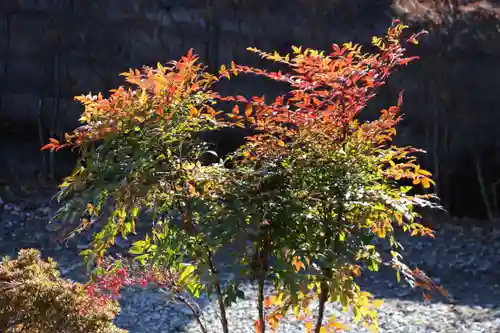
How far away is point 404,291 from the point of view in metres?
5.68

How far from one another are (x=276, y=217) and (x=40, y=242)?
15.3ft

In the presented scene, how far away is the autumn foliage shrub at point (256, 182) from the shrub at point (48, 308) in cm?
21

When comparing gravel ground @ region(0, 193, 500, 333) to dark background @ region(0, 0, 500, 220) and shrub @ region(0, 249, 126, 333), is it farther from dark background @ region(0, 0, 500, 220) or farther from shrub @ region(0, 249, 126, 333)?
shrub @ region(0, 249, 126, 333)

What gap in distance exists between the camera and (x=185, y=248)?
259 cm

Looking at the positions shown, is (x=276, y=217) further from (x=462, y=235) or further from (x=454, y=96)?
(x=454, y=96)

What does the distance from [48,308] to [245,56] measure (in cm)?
567

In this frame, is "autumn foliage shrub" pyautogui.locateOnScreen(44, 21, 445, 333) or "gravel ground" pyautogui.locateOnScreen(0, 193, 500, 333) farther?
"gravel ground" pyautogui.locateOnScreen(0, 193, 500, 333)

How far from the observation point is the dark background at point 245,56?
7.85 metres

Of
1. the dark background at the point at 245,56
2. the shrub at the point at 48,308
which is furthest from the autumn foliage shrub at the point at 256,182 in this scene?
the dark background at the point at 245,56

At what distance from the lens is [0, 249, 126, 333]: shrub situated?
274 cm

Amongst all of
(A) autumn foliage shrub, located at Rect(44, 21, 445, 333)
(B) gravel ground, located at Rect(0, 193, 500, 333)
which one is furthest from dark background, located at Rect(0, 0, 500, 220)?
(A) autumn foliage shrub, located at Rect(44, 21, 445, 333)

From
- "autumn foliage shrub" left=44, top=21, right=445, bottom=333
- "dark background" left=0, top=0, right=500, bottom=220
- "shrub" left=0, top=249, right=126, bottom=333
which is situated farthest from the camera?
"dark background" left=0, top=0, right=500, bottom=220

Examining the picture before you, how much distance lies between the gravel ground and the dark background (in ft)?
2.56

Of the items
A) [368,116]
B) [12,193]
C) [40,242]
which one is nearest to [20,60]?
[12,193]
